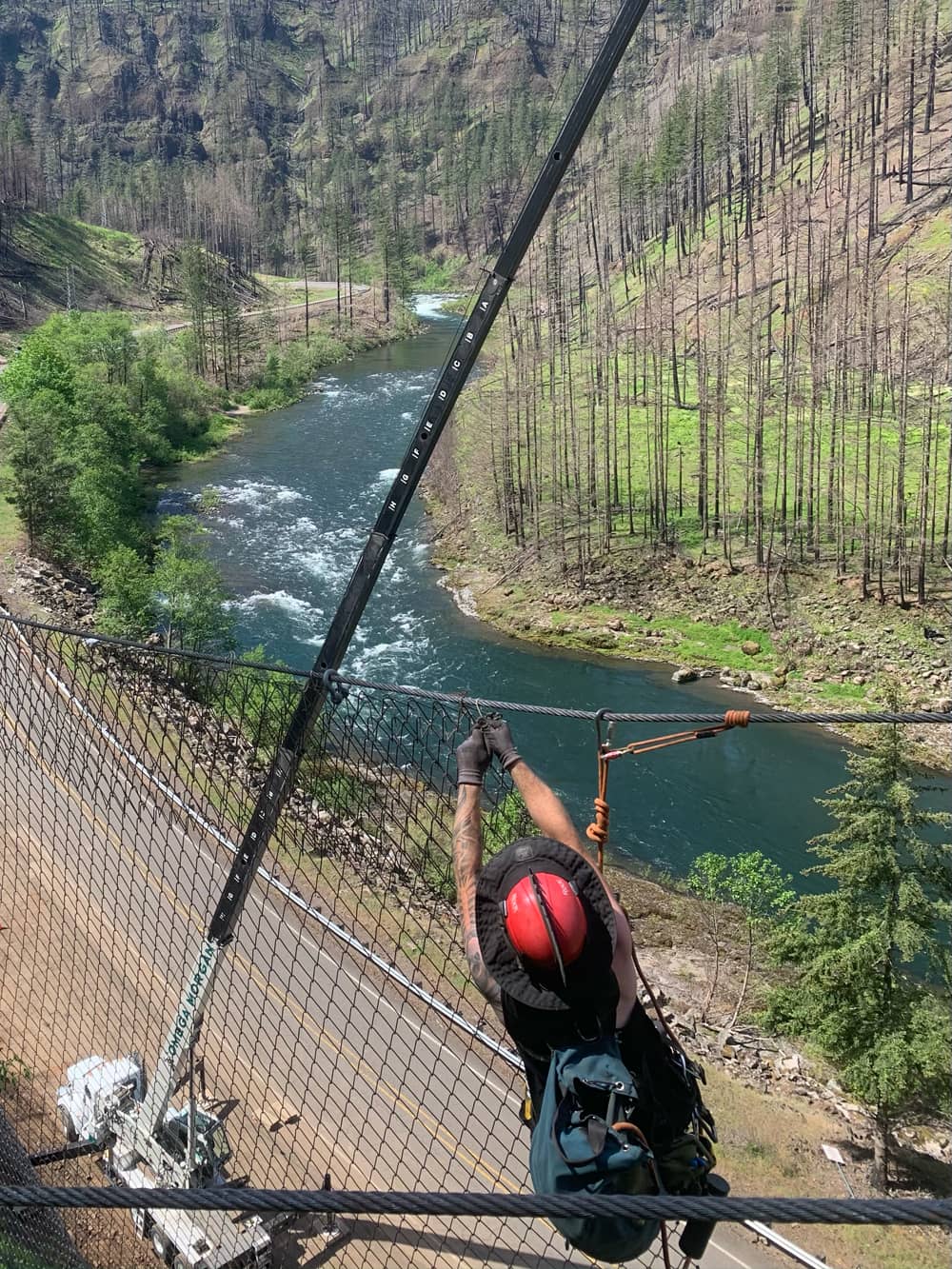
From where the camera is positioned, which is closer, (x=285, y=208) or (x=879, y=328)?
(x=879, y=328)

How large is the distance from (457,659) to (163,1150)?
14.1 m

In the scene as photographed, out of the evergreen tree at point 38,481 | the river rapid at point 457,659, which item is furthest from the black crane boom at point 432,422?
the evergreen tree at point 38,481

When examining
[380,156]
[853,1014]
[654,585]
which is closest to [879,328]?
[654,585]

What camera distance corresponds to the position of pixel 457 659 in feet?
61.9

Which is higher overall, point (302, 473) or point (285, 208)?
point (285, 208)

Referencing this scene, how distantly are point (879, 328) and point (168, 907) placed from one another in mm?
21862

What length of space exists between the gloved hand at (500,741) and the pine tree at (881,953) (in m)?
7.33

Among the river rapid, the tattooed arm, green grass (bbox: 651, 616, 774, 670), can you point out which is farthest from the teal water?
the tattooed arm

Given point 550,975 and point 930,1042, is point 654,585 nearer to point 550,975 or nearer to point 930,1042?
point 930,1042

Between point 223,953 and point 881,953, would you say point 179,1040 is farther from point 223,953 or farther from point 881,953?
point 881,953

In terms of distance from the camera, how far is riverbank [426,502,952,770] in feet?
60.8

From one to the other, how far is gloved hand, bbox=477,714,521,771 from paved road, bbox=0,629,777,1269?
3.58 meters

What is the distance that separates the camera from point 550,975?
5.33 feet

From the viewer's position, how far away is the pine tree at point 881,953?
8586 mm
